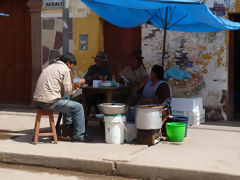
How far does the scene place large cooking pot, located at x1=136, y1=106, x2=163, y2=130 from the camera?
593 cm

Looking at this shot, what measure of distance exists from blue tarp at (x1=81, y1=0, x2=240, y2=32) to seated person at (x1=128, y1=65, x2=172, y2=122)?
1.09 metres

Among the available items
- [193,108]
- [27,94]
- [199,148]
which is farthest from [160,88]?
[27,94]

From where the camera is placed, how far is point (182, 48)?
8.90 meters

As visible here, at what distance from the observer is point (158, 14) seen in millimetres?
7648

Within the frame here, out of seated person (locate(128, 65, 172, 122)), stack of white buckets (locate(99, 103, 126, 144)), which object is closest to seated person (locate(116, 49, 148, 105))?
seated person (locate(128, 65, 172, 122))

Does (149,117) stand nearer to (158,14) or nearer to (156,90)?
(156,90)

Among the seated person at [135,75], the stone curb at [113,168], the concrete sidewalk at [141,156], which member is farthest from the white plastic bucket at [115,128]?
the seated person at [135,75]

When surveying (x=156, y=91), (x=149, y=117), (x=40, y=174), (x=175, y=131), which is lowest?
(x=40, y=174)

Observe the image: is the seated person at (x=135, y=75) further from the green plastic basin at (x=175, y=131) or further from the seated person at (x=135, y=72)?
the green plastic basin at (x=175, y=131)

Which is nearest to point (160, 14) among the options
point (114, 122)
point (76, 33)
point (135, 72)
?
point (135, 72)

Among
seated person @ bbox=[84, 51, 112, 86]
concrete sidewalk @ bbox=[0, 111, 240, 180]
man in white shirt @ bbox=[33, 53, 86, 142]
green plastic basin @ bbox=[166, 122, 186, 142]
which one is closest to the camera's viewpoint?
concrete sidewalk @ bbox=[0, 111, 240, 180]

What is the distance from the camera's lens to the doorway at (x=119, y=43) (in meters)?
9.57

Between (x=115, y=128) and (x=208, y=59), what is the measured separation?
3510 millimetres

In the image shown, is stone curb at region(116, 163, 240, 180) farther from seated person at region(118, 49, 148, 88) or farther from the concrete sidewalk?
seated person at region(118, 49, 148, 88)
